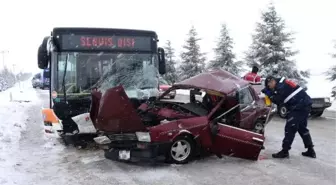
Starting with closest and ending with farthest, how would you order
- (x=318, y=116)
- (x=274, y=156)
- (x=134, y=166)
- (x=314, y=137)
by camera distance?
(x=134, y=166) → (x=274, y=156) → (x=314, y=137) → (x=318, y=116)

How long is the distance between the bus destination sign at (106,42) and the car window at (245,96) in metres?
2.40

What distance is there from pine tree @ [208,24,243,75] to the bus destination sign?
26504mm

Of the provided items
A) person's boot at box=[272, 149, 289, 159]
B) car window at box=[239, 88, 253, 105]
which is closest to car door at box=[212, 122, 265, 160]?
person's boot at box=[272, 149, 289, 159]

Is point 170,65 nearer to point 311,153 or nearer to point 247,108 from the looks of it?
point 247,108

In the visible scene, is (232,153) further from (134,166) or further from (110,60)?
(110,60)

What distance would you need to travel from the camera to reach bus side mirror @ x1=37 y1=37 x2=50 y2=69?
7.48 metres

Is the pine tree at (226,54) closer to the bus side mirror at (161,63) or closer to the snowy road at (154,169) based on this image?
the bus side mirror at (161,63)

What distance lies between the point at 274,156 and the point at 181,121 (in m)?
2.01

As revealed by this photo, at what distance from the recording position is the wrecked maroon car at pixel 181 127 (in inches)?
228

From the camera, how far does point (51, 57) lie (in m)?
7.64

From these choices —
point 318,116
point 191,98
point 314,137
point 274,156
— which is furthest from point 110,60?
point 318,116

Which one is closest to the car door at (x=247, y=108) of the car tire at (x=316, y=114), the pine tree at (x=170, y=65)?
the car tire at (x=316, y=114)

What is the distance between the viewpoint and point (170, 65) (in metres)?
41.0

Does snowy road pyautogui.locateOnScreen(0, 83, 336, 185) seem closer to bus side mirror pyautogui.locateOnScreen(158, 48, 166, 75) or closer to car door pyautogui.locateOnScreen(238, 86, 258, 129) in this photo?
car door pyautogui.locateOnScreen(238, 86, 258, 129)
